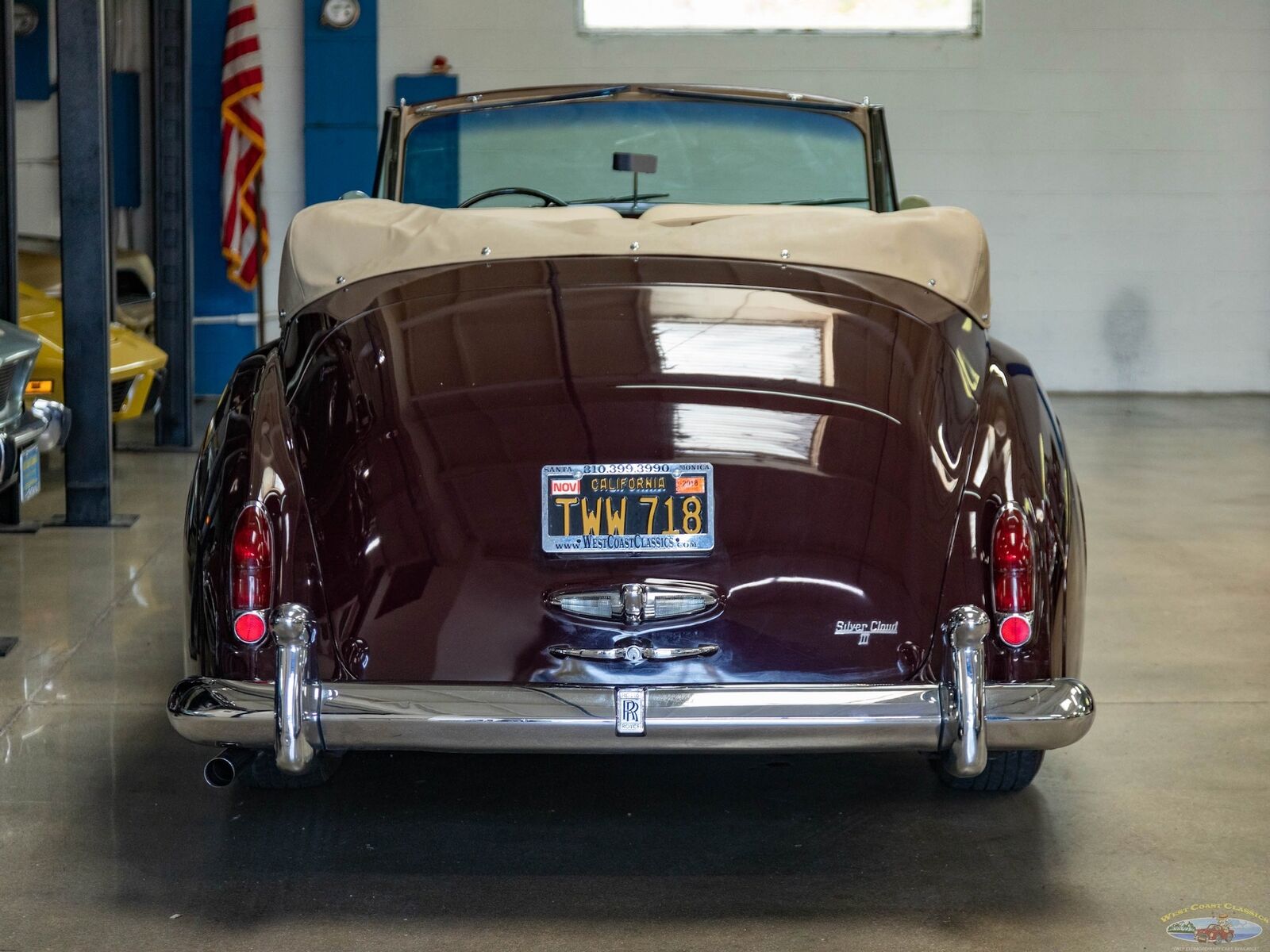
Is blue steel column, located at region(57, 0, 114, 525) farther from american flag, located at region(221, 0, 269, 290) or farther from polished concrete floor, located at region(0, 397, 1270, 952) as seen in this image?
american flag, located at region(221, 0, 269, 290)

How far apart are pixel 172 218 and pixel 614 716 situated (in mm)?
6622

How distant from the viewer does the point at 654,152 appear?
425cm

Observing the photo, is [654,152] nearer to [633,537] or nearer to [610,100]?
[610,100]

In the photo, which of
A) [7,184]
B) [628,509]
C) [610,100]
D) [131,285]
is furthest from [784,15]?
[628,509]

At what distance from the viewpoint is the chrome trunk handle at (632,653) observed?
8.05 feet

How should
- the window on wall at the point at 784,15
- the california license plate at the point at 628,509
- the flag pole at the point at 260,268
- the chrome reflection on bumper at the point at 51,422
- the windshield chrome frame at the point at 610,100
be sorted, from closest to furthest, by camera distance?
the california license plate at the point at 628,509 → the windshield chrome frame at the point at 610,100 → the chrome reflection on bumper at the point at 51,422 → the flag pole at the point at 260,268 → the window on wall at the point at 784,15

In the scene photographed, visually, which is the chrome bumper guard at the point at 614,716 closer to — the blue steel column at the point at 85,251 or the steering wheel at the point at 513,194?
the steering wheel at the point at 513,194

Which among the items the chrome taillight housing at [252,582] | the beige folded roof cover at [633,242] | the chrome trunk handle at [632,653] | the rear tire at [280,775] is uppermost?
the beige folded roof cover at [633,242]

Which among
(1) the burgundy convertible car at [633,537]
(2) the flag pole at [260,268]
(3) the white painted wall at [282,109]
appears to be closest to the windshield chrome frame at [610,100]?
(1) the burgundy convertible car at [633,537]

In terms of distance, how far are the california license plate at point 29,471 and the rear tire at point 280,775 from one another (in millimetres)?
2064

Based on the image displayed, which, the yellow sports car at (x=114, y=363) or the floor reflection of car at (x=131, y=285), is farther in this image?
the floor reflection of car at (x=131, y=285)

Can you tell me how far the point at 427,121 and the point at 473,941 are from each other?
2521 millimetres

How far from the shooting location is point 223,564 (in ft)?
8.39

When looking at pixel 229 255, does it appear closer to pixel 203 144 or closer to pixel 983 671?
pixel 203 144
